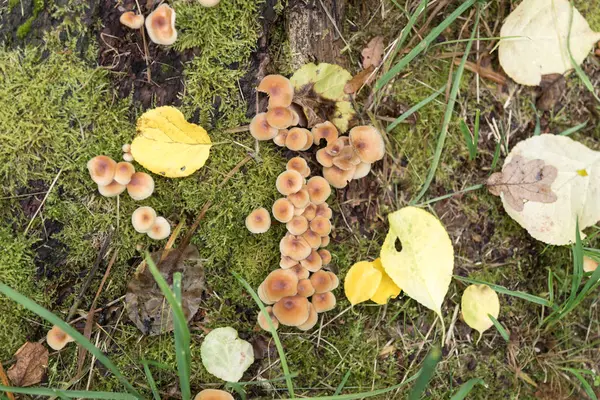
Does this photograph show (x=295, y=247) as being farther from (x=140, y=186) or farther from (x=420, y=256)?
(x=140, y=186)

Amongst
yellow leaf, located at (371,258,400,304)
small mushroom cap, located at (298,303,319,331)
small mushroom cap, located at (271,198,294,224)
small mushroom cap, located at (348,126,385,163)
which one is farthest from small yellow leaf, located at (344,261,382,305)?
small mushroom cap, located at (348,126,385,163)

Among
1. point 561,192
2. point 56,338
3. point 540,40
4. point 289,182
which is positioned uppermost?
point 540,40

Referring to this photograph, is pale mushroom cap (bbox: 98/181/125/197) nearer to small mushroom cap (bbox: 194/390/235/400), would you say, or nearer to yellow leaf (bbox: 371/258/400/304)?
small mushroom cap (bbox: 194/390/235/400)

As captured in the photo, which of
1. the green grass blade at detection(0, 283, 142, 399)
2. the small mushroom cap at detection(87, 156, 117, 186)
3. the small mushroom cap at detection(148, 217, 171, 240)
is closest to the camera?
the green grass blade at detection(0, 283, 142, 399)

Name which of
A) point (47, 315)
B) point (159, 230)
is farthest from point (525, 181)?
point (47, 315)

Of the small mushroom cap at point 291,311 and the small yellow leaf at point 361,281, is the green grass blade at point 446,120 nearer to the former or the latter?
the small yellow leaf at point 361,281

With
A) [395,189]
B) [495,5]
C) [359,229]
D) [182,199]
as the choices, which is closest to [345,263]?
[359,229]
